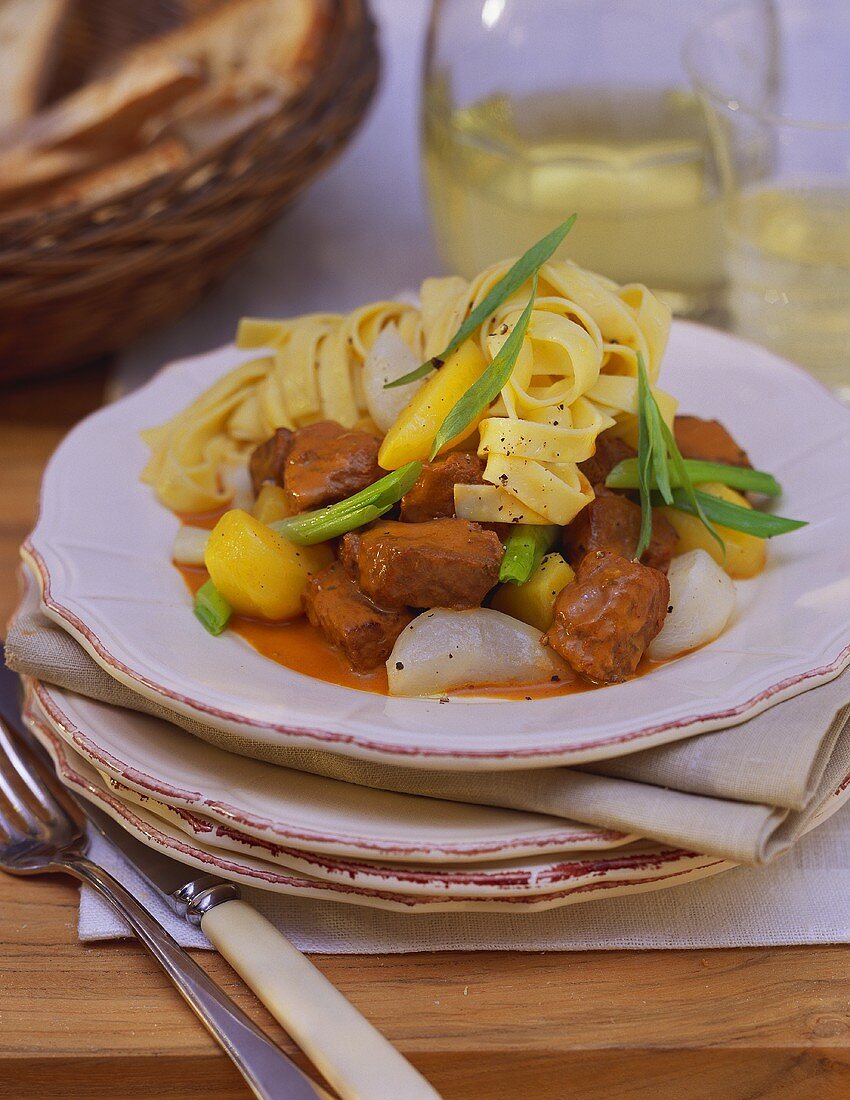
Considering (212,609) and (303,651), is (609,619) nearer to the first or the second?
(303,651)

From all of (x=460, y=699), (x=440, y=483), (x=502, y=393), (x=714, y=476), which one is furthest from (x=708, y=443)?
(x=460, y=699)

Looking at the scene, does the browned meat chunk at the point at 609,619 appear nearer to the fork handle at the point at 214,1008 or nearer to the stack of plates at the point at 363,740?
the stack of plates at the point at 363,740

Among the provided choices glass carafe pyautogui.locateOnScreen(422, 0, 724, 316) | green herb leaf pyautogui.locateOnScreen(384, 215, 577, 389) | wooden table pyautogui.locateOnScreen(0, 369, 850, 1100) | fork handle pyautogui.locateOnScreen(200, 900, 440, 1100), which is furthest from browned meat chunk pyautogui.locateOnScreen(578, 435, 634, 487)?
glass carafe pyautogui.locateOnScreen(422, 0, 724, 316)

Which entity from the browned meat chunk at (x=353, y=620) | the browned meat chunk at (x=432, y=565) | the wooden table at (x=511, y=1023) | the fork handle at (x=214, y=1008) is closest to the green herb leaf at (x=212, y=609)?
the browned meat chunk at (x=353, y=620)

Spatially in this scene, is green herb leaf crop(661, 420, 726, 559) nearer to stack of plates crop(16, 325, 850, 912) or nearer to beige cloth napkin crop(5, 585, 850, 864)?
stack of plates crop(16, 325, 850, 912)

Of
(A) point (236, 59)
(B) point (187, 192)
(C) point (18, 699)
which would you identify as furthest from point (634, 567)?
(A) point (236, 59)
